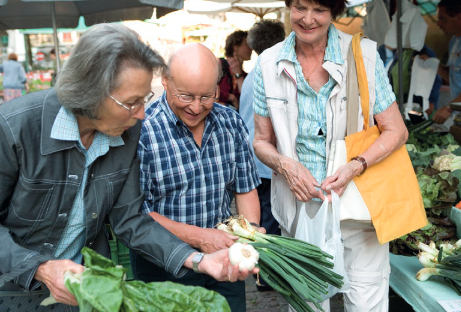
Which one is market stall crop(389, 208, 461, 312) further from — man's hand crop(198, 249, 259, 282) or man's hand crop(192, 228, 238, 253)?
man's hand crop(198, 249, 259, 282)

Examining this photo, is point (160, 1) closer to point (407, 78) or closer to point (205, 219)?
point (205, 219)

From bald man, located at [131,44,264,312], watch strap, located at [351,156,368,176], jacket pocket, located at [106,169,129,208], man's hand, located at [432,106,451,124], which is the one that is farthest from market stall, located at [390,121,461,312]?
jacket pocket, located at [106,169,129,208]

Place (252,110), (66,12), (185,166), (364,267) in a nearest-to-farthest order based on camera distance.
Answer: (185,166), (364,267), (252,110), (66,12)

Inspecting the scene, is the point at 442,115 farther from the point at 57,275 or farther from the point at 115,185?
the point at 57,275

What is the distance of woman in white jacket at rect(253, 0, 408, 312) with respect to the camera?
8.64 feet

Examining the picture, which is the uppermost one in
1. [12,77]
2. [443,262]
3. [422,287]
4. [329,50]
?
[329,50]

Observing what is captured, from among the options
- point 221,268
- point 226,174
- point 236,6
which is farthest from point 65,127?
point 236,6

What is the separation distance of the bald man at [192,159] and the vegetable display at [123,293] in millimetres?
579

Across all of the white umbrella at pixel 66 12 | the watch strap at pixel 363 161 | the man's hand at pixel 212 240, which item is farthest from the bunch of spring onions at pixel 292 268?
the white umbrella at pixel 66 12

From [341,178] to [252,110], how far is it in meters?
1.76

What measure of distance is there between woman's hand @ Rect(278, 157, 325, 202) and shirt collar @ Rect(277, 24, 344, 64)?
0.53 meters

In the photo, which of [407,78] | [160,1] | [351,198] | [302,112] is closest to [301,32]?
[302,112]

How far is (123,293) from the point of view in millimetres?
1660

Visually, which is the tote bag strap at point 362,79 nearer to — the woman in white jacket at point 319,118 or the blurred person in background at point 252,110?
the woman in white jacket at point 319,118
